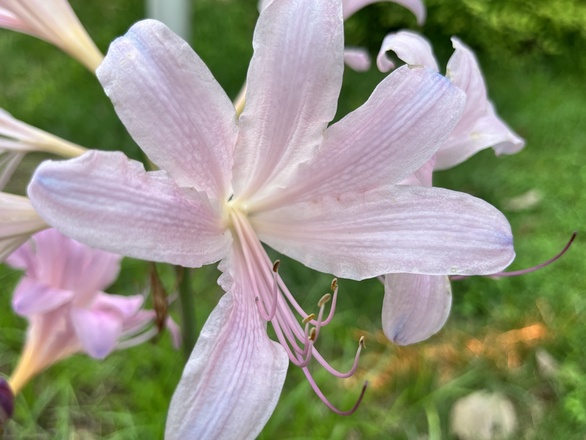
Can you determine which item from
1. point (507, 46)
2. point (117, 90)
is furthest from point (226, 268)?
point (507, 46)

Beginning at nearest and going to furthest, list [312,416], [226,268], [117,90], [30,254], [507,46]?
[117,90]
[226,268]
[30,254]
[312,416]
[507,46]

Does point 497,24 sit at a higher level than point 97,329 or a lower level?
lower

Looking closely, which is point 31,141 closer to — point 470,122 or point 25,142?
point 25,142

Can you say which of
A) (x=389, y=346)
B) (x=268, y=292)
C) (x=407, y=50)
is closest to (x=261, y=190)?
(x=268, y=292)

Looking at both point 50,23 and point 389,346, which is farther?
point 389,346

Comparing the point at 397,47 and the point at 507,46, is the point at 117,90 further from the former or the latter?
the point at 507,46

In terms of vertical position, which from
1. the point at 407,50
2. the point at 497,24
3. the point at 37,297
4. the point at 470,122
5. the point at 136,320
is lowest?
the point at 497,24

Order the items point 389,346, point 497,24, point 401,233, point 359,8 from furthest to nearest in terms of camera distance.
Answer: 1. point 497,24
2. point 389,346
3. point 359,8
4. point 401,233
